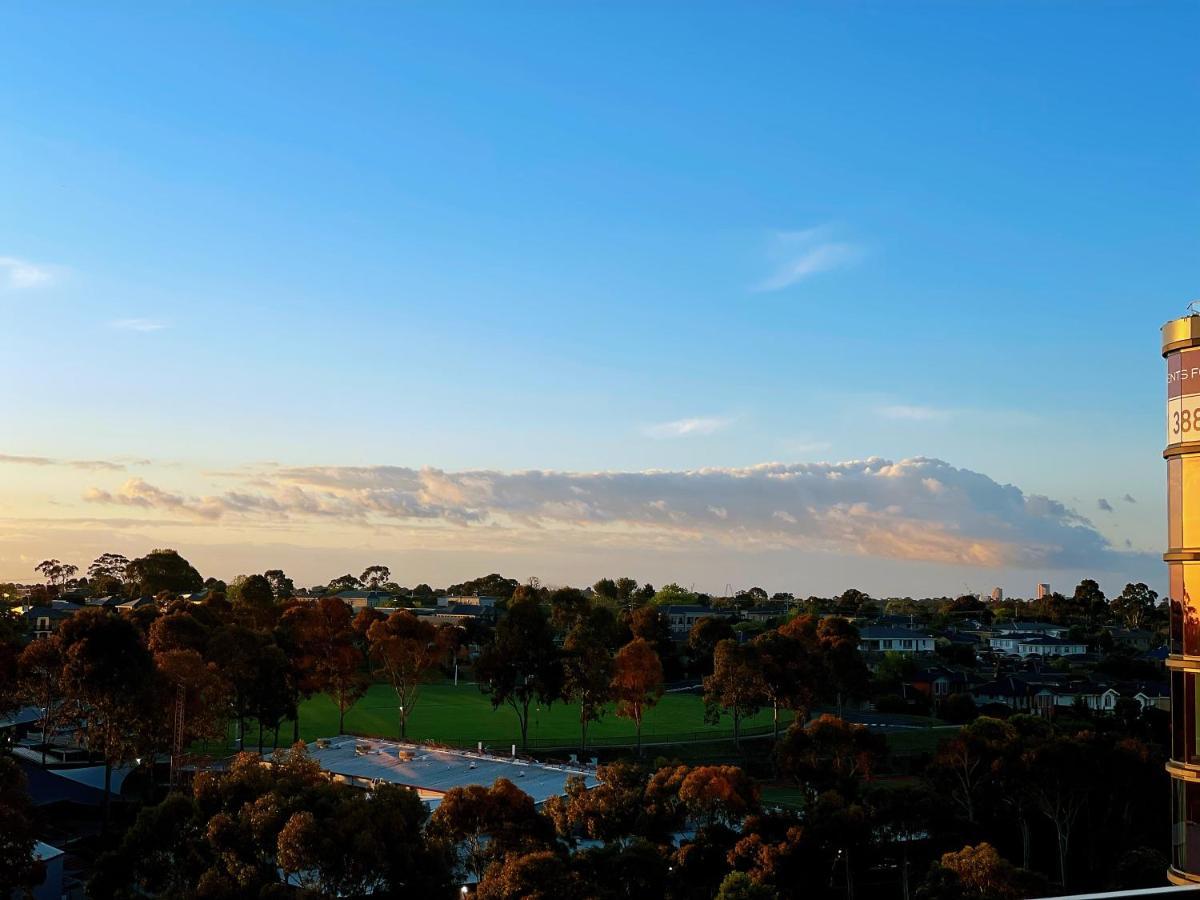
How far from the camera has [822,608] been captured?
13688cm

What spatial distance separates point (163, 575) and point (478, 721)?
7473cm

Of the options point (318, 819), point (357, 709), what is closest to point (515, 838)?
point (318, 819)

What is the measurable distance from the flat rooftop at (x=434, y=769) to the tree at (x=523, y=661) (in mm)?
8422

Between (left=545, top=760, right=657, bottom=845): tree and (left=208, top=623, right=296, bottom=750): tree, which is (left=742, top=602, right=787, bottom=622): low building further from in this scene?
(left=545, top=760, right=657, bottom=845): tree

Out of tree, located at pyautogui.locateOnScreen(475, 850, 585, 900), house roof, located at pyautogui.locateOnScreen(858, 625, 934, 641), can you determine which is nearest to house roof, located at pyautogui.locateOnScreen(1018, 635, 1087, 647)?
house roof, located at pyautogui.locateOnScreen(858, 625, 934, 641)

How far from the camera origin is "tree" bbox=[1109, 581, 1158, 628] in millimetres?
125562

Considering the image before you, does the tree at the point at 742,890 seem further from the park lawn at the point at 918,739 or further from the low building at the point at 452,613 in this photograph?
the low building at the point at 452,613

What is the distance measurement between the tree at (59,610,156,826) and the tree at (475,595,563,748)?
16.5m

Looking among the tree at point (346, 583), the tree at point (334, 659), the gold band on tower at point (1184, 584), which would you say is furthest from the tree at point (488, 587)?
the gold band on tower at point (1184, 584)

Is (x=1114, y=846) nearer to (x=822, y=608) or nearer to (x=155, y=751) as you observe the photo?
(x=155, y=751)

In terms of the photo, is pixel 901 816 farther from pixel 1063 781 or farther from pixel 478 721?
pixel 478 721

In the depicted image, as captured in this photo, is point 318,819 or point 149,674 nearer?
point 318,819

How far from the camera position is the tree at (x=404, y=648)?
5225 cm

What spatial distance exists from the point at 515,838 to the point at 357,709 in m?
43.6
